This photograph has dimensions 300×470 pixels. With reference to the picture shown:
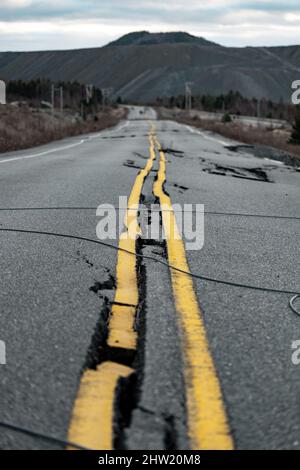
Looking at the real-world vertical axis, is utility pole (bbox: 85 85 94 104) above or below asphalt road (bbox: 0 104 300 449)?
above

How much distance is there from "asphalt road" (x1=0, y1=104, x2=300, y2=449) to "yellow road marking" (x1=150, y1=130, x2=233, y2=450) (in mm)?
30

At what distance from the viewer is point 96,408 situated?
2.36 metres

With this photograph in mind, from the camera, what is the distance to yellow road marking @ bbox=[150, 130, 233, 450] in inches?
86.2

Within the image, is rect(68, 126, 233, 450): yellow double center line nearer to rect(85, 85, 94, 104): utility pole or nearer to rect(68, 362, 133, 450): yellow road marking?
rect(68, 362, 133, 450): yellow road marking

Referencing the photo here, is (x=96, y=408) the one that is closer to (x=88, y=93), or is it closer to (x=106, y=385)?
(x=106, y=385)

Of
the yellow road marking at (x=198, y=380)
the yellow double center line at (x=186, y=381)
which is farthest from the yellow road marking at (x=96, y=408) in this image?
the yellow road marking at (x=198, y=380)

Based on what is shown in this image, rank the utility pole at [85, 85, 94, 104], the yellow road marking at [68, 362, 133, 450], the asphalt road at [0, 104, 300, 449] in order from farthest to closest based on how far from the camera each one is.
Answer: the utility pole at [85, 85, 94, 104], the asphalt road at [0, 104, 300, 449], the yellow road marking at [68, 362, 133, 450]

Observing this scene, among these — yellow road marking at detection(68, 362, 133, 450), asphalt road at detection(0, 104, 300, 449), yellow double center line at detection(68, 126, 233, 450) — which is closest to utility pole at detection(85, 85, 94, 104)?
asphalt road at detection(0, 104, 300, 449)

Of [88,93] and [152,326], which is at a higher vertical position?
[88,93]

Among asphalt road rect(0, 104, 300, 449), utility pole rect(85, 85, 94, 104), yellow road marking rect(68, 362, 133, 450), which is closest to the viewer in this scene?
yellow road marking rect(68, 362, 133, 450)

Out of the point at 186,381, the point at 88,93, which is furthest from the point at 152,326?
the point at 88,93

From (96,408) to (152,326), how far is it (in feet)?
2.94

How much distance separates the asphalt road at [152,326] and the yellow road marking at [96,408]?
0.03 metres

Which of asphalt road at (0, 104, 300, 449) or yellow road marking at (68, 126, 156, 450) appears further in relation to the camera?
asphalt road at (0, 104, 300, 449)
